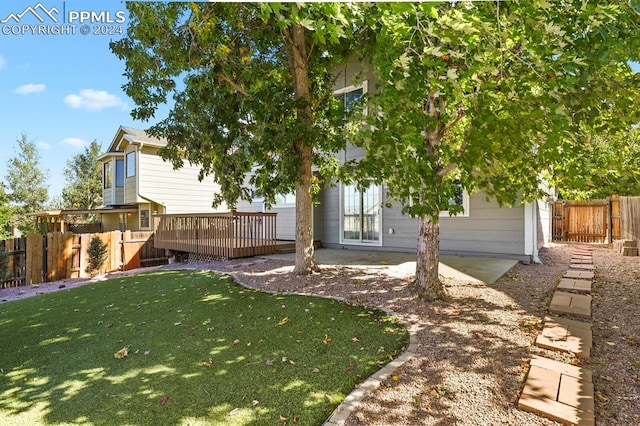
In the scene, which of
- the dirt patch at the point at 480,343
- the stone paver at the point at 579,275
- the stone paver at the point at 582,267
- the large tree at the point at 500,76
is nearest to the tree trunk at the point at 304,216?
the dirt patch at the point at 480,343

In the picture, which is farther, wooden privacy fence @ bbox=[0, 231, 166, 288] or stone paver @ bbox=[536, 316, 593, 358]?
wooden privacy fence @ bbox=[0, 231, 166, 288]

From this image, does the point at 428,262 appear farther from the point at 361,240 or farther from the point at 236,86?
the point at 361,240

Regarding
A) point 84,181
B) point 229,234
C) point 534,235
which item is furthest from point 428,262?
point 84,181

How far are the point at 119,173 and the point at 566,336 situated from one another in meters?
20.8

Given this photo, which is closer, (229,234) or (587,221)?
(229,234)

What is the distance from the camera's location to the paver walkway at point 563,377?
7.30 ft

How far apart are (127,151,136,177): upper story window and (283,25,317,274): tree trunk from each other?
13.8 m

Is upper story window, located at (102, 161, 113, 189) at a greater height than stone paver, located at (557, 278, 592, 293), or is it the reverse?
upper story window, located at (102, 161, 113, 189)

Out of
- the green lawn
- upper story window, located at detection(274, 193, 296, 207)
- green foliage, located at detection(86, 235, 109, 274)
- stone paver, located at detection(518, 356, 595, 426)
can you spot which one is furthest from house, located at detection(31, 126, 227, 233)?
stone paver, located at detection(518, 356, 595, 426)

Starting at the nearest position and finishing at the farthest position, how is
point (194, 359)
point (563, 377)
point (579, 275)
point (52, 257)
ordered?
point (563, 377)
point (194, 359)
point (579, 275)
point (52, 257)

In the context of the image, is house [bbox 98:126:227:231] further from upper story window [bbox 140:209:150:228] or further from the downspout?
the downspout

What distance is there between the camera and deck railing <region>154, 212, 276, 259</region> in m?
9.45

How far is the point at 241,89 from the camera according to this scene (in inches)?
250

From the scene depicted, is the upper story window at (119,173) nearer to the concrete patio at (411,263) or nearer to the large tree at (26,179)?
the concrete patio at (411,263)
